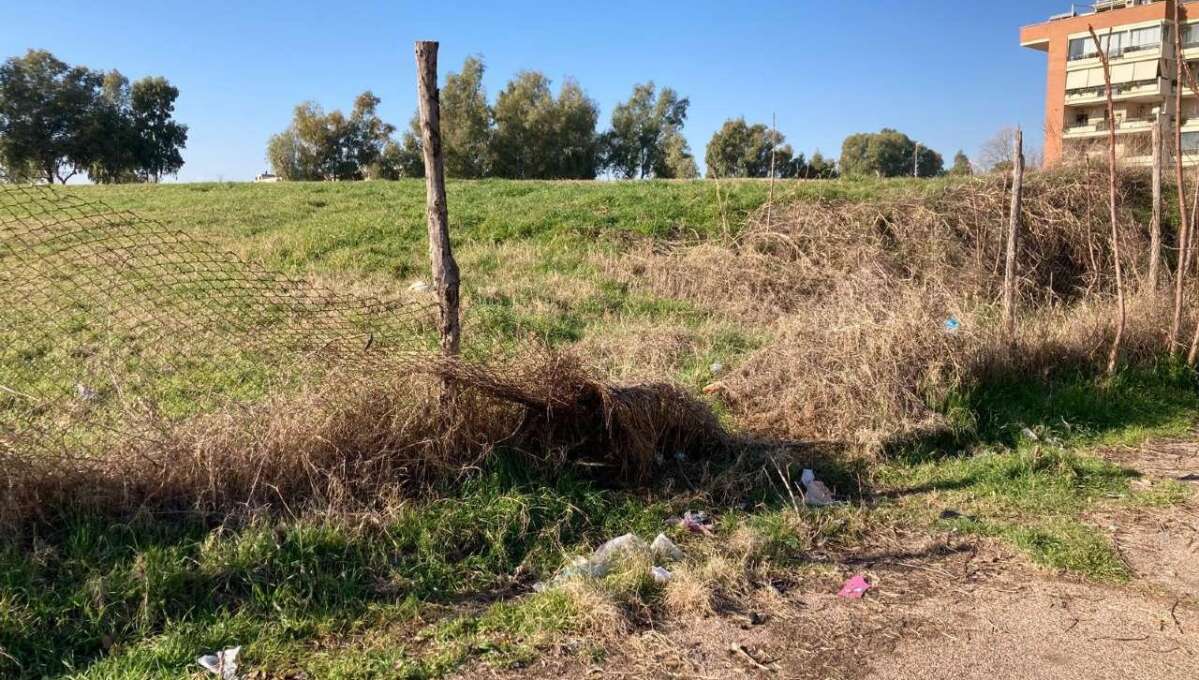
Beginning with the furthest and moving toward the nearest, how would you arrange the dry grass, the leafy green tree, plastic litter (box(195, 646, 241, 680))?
the leafy green tree
the dry grass
plastic litter (box(195, 646, 241, 680))

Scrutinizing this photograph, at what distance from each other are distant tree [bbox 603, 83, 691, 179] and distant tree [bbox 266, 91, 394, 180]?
667 inches

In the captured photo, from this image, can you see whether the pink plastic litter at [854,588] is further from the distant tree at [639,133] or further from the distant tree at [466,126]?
the distant tree at [639,133]

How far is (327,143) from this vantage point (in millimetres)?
46219

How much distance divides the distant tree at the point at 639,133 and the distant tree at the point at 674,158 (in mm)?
554

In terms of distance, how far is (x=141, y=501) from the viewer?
13.1ft

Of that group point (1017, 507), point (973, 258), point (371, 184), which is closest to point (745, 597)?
point (1017, 507)

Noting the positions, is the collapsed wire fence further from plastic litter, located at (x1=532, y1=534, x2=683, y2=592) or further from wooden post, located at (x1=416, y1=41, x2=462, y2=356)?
plastic litter, located at (x1=532, y1=534, x2=683, y2=592)

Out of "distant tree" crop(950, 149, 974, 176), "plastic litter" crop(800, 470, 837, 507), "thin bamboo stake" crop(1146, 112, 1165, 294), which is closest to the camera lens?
"plastic litter" crop(800, 470, 837, 507)

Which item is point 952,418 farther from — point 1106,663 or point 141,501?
point 141,501

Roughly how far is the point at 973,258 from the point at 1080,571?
8.83 m

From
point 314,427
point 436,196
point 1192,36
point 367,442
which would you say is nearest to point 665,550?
point 367,442

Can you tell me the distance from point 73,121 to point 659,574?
1889 inches

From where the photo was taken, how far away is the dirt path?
3310mm

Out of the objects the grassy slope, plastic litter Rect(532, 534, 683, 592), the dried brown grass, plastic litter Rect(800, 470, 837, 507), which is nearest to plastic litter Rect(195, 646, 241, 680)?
the grassy slope
